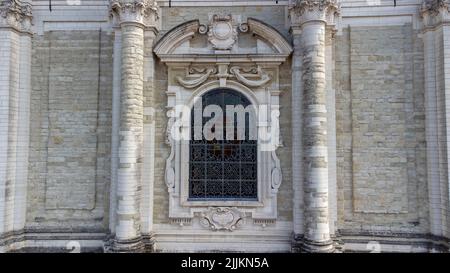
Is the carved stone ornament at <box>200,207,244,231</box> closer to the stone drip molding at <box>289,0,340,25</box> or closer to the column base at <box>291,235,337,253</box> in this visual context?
the column base at <box>291,235,337,253</box>

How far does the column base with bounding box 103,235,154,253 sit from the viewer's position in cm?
789

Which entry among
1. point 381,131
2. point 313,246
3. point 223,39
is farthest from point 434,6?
point 313,246

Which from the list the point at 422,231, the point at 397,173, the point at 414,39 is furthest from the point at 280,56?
the point at 422,231

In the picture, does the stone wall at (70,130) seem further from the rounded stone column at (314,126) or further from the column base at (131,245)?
the rounded stone column at (314,126)

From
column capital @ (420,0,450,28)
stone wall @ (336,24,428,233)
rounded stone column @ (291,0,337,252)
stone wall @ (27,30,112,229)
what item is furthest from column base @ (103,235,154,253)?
column capital @ (420,0,450,28)

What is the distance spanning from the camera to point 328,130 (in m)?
8.53

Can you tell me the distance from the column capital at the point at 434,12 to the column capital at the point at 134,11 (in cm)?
711

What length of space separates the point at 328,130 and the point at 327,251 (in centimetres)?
300

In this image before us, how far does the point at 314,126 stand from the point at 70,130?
645 cm

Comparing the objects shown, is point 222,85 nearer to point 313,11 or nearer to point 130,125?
point 130,125

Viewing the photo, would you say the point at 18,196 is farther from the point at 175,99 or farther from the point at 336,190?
the point at 336,190

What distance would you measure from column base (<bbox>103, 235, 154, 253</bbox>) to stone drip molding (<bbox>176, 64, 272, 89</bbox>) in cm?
412

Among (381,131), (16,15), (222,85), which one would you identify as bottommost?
(381,131)

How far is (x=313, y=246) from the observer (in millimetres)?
7789
